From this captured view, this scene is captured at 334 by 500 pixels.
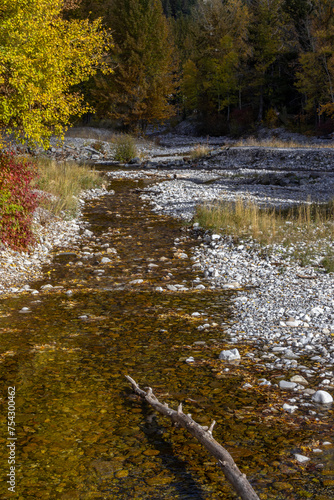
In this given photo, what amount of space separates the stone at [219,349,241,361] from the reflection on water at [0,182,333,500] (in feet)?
0.62

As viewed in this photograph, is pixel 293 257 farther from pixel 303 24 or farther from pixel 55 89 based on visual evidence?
pixel 303 24

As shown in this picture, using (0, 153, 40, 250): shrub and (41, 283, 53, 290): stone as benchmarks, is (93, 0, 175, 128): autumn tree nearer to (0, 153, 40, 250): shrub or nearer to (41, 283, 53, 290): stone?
(0, 153, 40, 250): shrub

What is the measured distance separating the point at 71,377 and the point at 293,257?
6479 millimetres

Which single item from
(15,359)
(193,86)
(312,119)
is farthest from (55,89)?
(193,86)

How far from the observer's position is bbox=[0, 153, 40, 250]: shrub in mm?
10180

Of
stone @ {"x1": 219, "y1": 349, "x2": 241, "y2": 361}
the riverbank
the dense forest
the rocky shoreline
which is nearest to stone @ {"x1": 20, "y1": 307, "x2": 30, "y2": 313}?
the riverbank

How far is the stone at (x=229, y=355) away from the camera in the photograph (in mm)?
6016

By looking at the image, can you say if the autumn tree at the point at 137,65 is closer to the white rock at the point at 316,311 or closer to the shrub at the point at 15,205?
the shrub at the point at 15,205

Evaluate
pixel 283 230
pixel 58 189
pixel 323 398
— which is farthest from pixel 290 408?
pixel 58 189

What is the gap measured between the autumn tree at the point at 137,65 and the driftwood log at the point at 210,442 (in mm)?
45494

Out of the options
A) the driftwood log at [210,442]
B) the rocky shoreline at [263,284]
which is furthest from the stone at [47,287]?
the driftwood log at [210,442]

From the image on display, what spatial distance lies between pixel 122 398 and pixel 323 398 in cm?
219

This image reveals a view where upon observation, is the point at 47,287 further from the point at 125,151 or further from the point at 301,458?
the point at 125,151

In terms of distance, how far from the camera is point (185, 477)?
3.89 m
